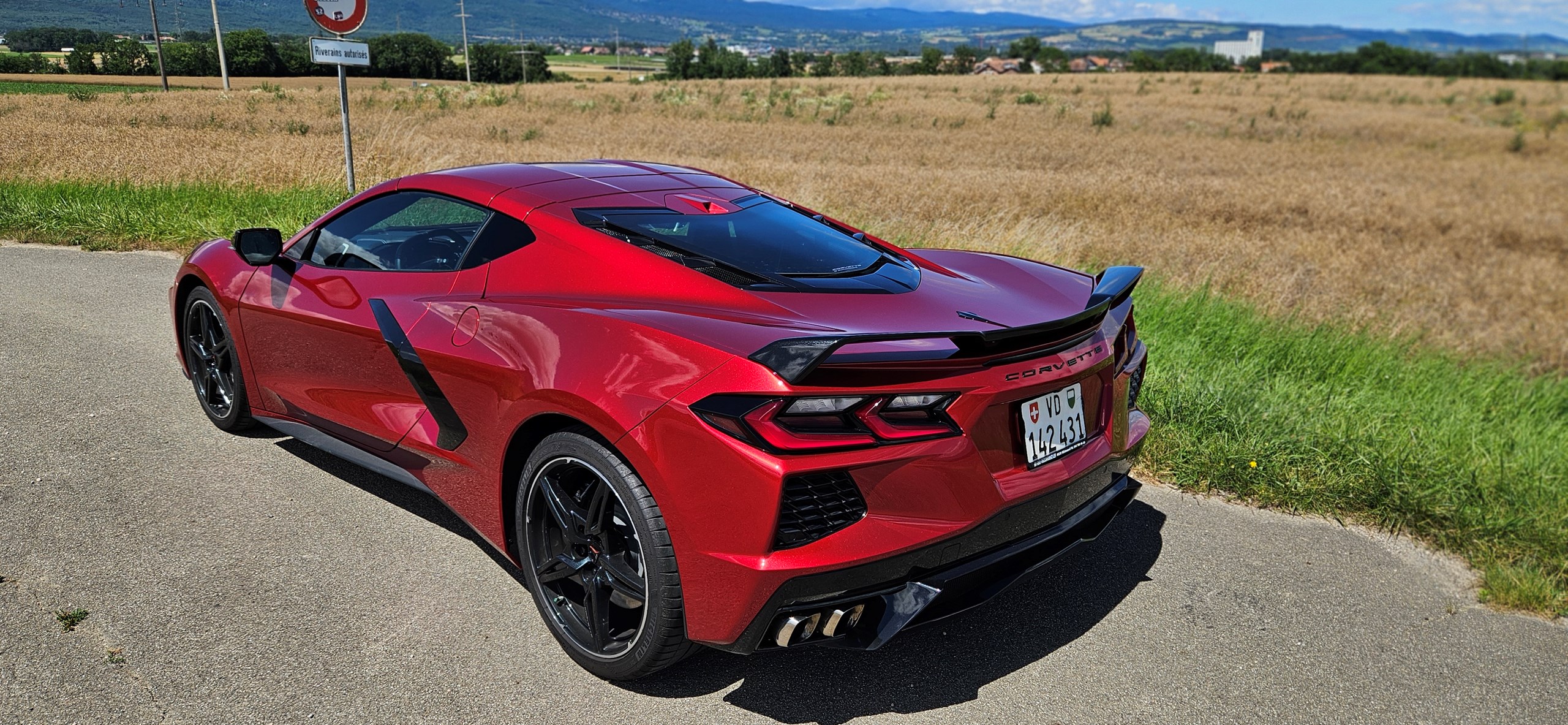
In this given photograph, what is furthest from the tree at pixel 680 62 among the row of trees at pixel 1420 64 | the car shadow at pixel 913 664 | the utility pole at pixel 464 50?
the car shadow at pixel 913 664

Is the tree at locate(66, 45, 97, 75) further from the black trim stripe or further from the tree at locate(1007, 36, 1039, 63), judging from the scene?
the tree at locate(1007, 36, 1039, 63)

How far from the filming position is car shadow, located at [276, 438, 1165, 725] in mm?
2701

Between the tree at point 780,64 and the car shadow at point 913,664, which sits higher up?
the tree at point 780,64

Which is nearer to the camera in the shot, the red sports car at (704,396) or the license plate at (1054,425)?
the red sports car at (704,396)

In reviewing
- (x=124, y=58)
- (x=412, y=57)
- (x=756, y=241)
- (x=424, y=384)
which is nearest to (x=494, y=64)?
(x=412, y=57)

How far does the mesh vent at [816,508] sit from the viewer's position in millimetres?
2244

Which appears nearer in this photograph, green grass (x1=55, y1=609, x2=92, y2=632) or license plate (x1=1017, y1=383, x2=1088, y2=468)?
license plate (x1=1017, y1=383, x2=1088, y2=468)

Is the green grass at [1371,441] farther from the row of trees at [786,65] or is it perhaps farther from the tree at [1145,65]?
the tree at [1145,65]

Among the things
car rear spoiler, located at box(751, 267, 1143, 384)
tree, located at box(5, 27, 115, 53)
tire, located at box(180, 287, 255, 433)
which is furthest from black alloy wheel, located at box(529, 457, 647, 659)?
tree, located at box(5, 27, 115, 53)

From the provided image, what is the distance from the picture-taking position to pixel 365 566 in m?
3.34

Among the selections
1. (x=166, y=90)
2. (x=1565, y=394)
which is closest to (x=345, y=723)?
(x=1565, y=394)

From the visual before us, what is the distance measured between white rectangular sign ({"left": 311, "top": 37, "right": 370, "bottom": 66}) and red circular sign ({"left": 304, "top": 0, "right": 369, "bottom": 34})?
0.35 m

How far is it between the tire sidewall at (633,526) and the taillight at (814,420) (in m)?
0.31

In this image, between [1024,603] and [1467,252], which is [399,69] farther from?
[1024,603]
